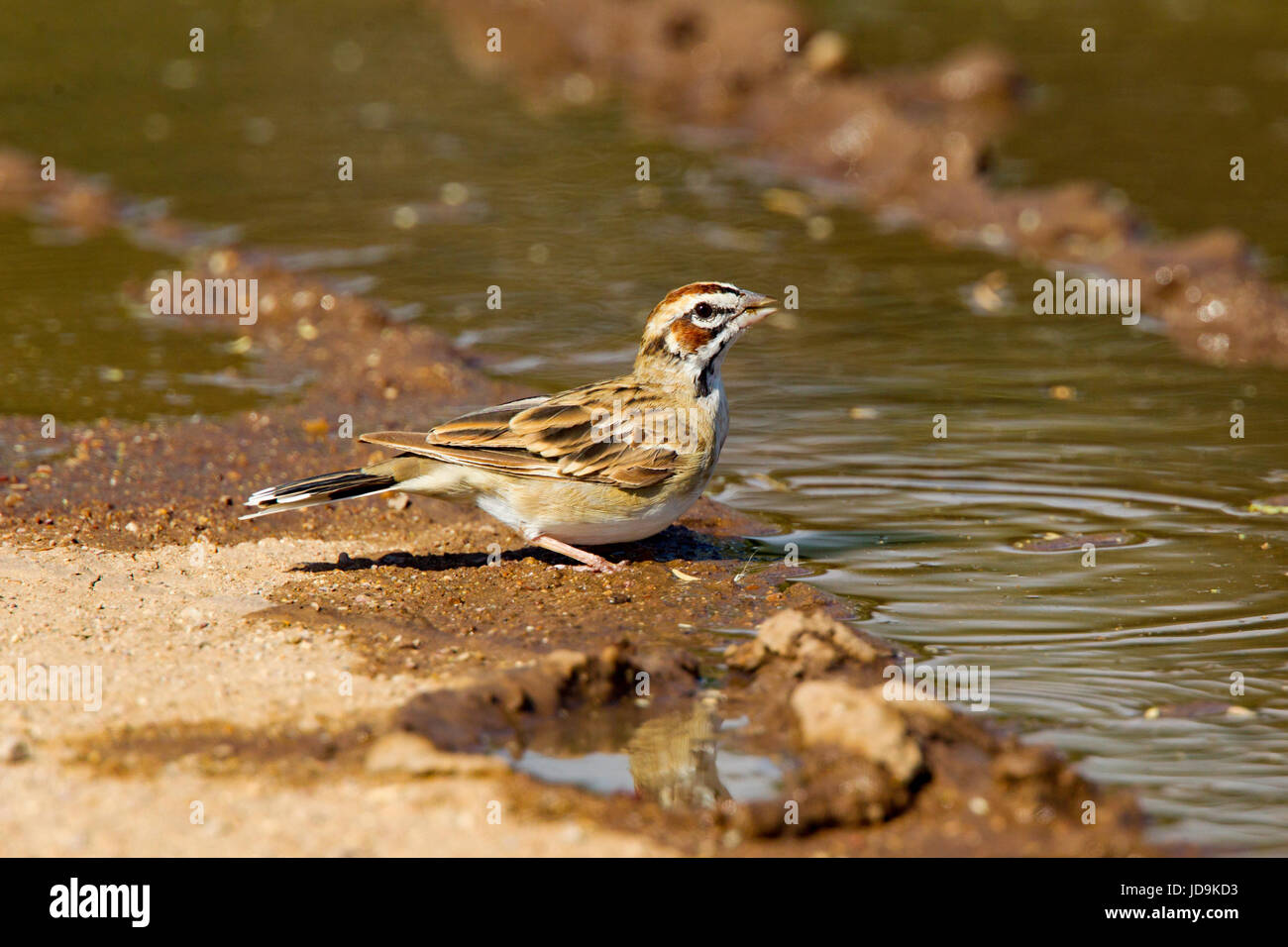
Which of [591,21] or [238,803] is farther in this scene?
[591,21]

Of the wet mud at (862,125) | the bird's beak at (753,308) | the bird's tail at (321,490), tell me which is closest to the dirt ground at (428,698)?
the bird's tail at (321,490)

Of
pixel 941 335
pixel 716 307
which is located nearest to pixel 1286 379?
pixel 941 335

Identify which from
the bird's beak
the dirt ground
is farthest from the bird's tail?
the bird's beak

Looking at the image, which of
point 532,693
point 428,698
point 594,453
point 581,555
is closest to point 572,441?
point 594,453

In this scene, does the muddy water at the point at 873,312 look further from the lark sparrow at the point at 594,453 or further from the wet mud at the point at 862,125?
the lark sparrow at the point at 594,453

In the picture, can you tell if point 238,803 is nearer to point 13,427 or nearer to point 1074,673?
point 1074,673

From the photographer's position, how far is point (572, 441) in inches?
279

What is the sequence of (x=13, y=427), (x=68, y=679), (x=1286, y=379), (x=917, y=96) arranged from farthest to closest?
(x=917, y=96), (x=1286, y=379), (x=13, y=427), (x=68, y=679)

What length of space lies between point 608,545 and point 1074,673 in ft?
8.31

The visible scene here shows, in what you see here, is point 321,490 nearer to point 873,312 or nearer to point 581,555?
point 581,555

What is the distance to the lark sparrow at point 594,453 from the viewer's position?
23.0 ft

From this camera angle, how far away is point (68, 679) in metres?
5.86

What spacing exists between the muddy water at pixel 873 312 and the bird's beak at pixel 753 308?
3.75 feet

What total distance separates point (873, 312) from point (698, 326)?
4545mm
